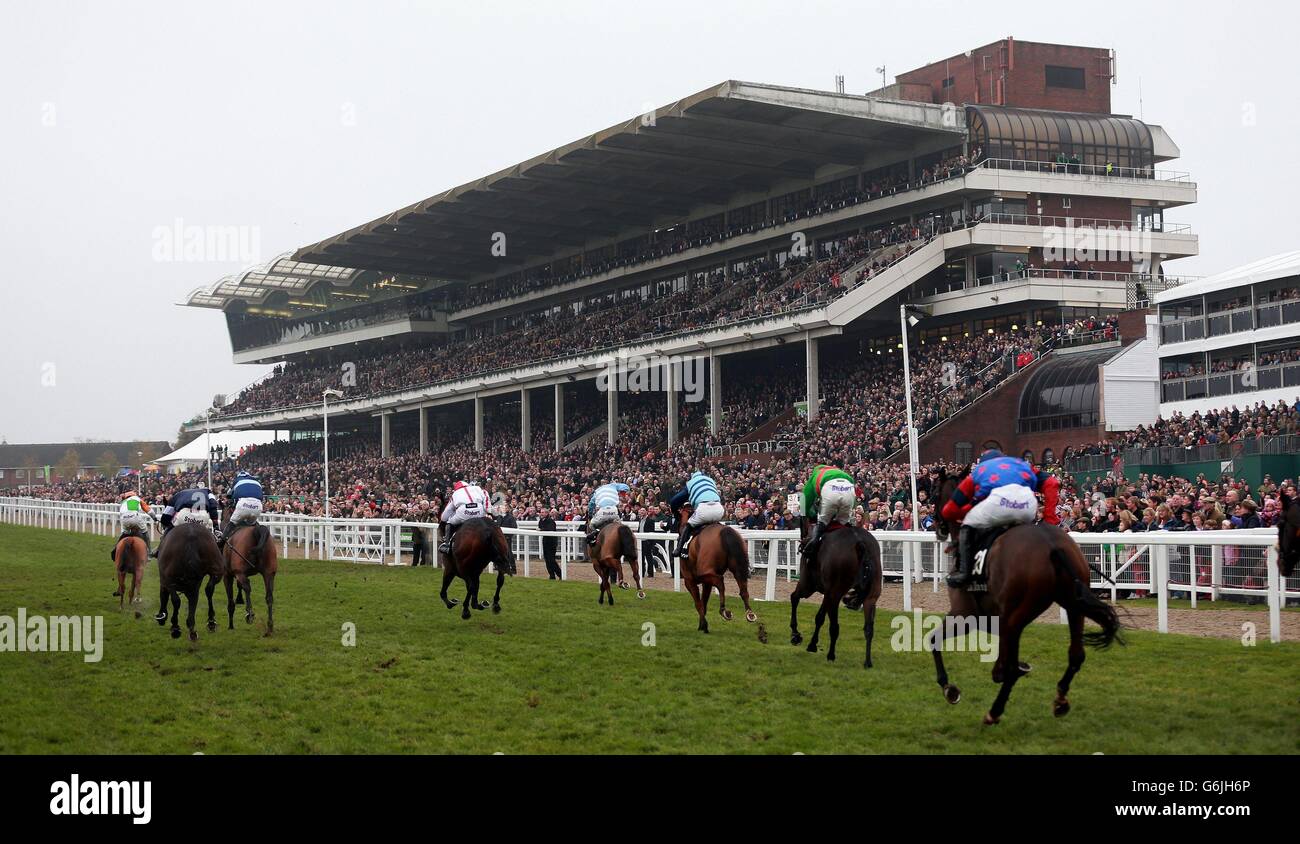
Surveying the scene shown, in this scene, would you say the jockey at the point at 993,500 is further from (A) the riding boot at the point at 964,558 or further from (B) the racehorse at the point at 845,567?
(B) the racehorse at the point at 845,567

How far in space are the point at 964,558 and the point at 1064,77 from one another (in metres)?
42.8

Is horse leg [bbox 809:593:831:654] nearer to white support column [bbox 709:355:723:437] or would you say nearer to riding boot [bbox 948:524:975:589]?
riding boot [bbox 948:524:975:589]

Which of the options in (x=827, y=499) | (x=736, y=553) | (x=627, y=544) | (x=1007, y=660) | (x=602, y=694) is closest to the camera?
(x=1007, y=660)

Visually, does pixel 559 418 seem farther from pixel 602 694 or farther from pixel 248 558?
pixel 602 694

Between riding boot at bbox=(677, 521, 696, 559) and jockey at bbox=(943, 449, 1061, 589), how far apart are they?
16.0ft

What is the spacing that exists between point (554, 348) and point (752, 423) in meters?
12.7

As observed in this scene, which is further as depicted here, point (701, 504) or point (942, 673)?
point (701, 504)

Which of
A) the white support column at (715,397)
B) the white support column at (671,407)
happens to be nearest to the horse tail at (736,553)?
the white support column at (715,397)

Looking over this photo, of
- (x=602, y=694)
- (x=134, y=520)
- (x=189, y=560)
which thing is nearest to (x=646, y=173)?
(x=134, y=520)

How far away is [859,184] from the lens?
43.7 meters

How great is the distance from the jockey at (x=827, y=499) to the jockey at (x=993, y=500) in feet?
6.20

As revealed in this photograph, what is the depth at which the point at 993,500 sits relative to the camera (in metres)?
8.55

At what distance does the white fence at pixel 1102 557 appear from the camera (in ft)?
39.9
